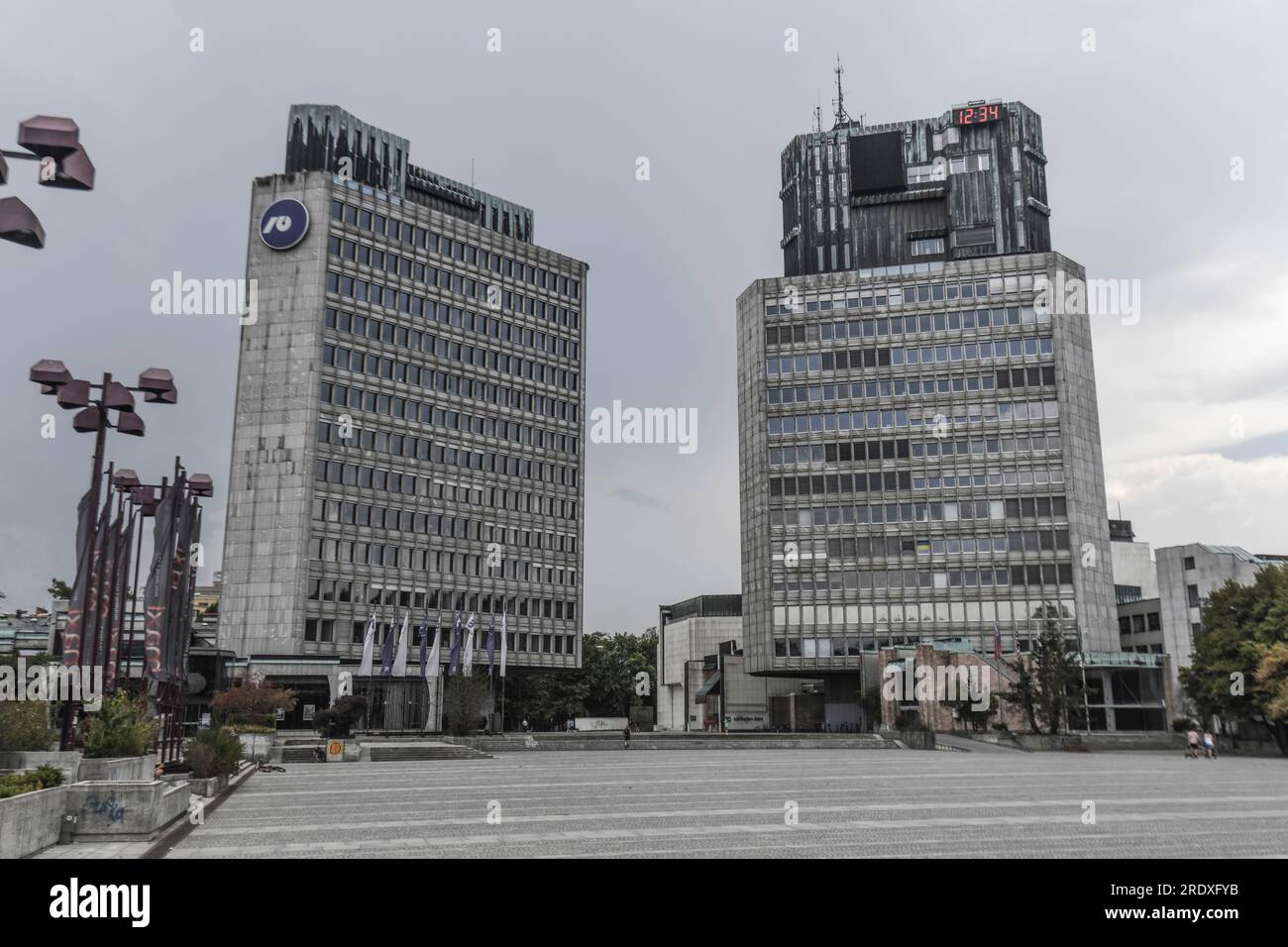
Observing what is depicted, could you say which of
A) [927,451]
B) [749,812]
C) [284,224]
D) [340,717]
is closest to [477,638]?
[340,717]

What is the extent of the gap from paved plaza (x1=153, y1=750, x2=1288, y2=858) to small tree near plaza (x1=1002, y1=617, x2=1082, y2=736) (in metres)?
21.2

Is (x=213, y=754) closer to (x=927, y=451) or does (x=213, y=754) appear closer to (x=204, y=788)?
(x=204, y=788)

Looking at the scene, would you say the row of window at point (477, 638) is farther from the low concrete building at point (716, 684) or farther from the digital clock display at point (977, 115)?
the digital clock display at point (977, 115)

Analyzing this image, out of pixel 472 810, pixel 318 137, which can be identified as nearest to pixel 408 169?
pixel 318 137

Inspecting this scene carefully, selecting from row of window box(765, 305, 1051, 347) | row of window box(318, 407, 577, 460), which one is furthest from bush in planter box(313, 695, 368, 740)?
row of window box(765, 305, 1051, 347)

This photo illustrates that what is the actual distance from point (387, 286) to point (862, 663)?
53.8 meters

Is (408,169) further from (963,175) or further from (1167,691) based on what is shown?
(1167,691)

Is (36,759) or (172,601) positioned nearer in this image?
(36,759)

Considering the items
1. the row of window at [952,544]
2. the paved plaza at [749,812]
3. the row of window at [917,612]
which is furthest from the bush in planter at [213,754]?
the row of window at [952,544]

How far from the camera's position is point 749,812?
2338 cm

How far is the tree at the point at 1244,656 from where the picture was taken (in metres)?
59.8

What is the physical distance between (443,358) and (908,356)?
43330mm
